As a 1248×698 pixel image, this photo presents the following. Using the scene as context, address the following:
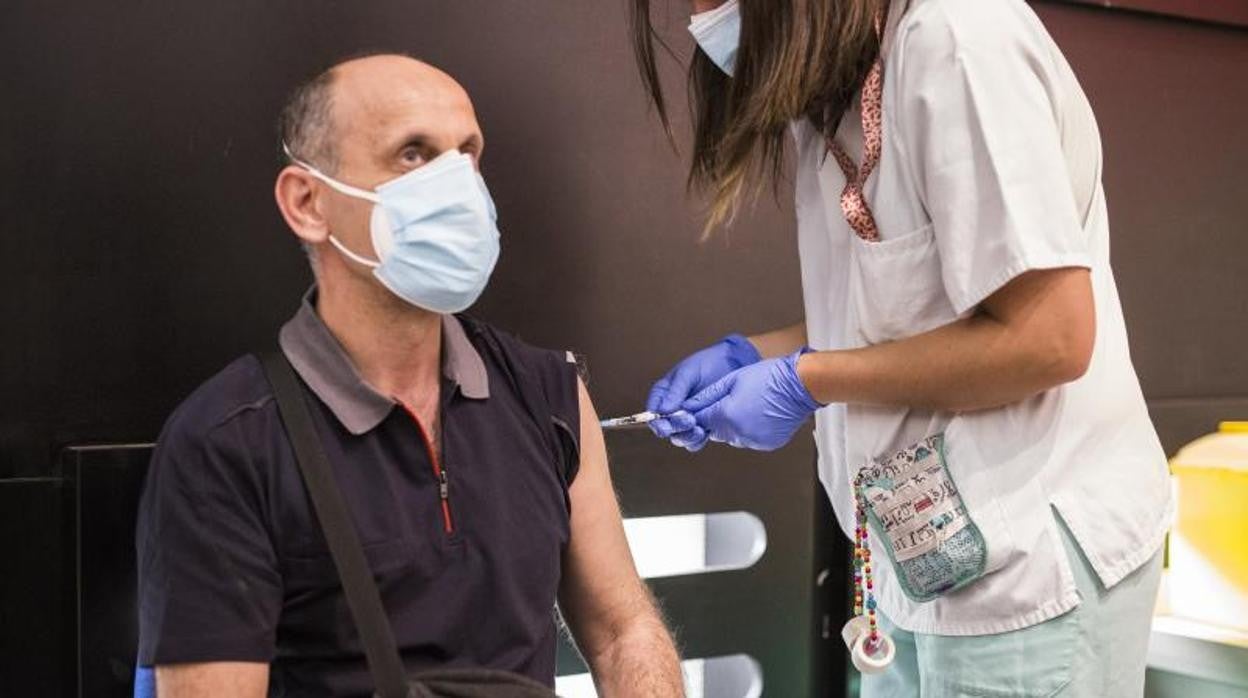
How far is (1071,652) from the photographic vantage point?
5.75ft

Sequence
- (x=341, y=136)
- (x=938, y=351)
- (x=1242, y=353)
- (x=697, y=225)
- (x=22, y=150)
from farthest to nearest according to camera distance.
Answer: (x=1242, y=353), (x=697, y=225), (x=22, y=150), (x=341, y=136), (x=938, y=351)

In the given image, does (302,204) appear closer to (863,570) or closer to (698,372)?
(698,372)

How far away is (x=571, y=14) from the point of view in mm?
2604

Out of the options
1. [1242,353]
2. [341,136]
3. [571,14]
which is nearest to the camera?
[341,136]

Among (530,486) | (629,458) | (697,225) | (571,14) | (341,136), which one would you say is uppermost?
(571,14)

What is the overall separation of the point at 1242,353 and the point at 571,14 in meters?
2.04

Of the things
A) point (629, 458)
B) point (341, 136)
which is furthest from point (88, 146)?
point (629, 458)

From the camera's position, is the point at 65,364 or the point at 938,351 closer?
the point at 938,351

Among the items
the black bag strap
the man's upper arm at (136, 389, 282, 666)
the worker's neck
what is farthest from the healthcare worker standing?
the man's upper arm at (136, 389, 282, 666)

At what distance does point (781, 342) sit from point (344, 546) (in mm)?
851

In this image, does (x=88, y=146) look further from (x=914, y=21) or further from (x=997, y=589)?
(x=997, y=589)

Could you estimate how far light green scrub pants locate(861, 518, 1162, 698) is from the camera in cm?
175

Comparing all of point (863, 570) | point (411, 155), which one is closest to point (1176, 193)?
point (863, 570)

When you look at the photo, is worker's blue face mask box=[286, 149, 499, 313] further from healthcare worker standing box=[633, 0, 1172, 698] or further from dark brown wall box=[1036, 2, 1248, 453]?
dark brown wall box=[1036, 2, 1248, 453]
